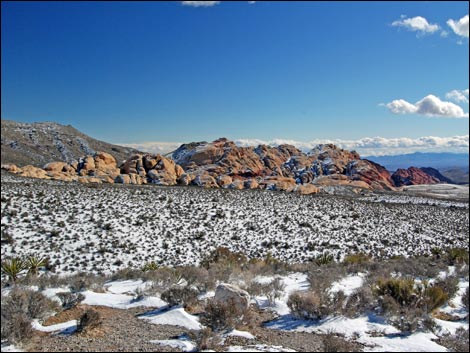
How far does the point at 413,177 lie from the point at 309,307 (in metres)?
114

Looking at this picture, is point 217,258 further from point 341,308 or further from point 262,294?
point 341,308

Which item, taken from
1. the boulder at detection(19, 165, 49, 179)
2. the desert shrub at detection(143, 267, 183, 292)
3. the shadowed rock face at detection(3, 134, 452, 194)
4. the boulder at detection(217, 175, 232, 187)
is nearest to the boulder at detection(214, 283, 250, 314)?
the desert shrub at detection(143, 267, 183, 292)

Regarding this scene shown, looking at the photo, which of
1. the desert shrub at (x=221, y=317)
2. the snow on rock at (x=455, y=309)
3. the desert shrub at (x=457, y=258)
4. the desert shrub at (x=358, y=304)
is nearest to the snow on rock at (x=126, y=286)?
the desert shrub at (x=221, y=317)

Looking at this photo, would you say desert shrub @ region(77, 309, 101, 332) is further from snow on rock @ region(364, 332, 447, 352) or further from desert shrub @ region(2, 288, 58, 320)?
snow on rock @ region(364, 332, 447, 352)

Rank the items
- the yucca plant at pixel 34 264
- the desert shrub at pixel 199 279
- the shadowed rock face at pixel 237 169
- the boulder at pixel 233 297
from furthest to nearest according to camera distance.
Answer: the shadowed rock face at pixel 237 169 < the yucca plant at pixel 34 264 < the desert shrub at pixel 199 279 < the boulder at pixel 233 297

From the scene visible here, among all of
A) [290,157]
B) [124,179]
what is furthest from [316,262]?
[290,157]

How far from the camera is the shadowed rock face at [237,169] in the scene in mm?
46281

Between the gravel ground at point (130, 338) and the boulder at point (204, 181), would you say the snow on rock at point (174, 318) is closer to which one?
the gravel ground at point (130, 338)

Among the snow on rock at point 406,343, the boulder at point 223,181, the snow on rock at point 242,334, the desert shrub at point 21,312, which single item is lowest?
the snow on rock at point 406,343

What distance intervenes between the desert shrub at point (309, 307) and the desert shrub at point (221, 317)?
5.17ft

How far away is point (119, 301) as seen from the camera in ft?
29.5

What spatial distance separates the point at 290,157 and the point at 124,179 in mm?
56870

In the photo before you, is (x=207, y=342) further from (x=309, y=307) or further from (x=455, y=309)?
(x=455, y=309)

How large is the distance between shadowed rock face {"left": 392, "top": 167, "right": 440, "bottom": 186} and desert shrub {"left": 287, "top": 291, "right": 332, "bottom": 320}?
10824 cm
